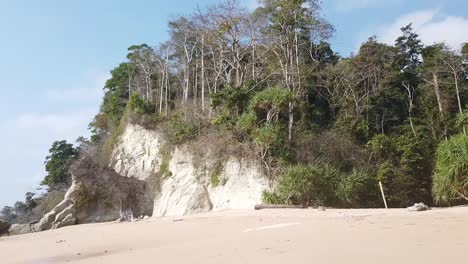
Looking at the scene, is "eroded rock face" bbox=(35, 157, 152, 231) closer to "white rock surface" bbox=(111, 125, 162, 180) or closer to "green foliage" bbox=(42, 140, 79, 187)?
"white rock surface" bbox=(111, 125, 162, 180)

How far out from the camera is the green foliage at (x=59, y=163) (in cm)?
3118

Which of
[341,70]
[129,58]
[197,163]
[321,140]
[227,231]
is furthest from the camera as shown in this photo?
[129,58]

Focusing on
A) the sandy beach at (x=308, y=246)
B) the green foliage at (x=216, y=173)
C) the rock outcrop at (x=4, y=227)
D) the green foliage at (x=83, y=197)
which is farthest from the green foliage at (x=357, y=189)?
the rock outcrop at (x=4, y=227)

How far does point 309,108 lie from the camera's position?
75.9 feet

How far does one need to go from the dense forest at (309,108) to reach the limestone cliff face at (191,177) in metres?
0.91

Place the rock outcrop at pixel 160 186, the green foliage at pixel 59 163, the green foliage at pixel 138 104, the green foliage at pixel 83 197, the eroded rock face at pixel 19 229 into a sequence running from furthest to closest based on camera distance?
the green foliage at pixel 59 163
the green foliage at pixel 138 104
the green foliage at pixel 83 197
the eroded rock face at pixel 19 229
the rock outcrop at pixel 160 186

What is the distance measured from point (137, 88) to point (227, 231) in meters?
27.4

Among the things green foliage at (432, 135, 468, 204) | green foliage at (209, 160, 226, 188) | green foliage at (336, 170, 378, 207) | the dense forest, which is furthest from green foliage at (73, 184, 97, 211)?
green foliage at (432, 135, 468, 204)

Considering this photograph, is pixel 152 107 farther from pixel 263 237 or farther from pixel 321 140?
pixel 263 237

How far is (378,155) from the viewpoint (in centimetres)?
2069

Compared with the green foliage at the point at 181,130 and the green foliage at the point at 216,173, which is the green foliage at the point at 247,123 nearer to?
the green foliage at the point at 216,173

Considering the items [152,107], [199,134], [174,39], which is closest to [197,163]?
[199,134]

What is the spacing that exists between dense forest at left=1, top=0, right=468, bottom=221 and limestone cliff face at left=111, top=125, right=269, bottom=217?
91cm

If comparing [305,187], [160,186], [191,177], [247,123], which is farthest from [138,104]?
[305,187]
